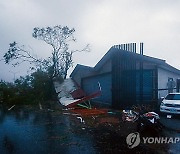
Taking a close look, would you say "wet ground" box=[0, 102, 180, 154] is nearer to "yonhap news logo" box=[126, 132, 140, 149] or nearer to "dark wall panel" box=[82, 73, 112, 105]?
"yonhap news logo" box=[126, 132, 140, 149]

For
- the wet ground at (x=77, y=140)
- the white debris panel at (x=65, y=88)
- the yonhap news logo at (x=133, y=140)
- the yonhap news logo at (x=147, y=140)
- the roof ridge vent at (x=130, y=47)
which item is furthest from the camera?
the white debris panel at (x=65, y=88)

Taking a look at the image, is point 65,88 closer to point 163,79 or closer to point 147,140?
point 163,79

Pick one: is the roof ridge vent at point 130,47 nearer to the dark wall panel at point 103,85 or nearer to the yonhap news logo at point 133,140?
the dark wall panel at point 103,85

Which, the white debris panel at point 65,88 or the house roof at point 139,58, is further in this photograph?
the white debris panel at point 65,88

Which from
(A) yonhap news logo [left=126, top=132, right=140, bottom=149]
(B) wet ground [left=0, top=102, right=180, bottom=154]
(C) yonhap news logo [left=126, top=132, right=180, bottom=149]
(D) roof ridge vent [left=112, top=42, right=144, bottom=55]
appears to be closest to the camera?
(B) wet ground [left=0, top=102, right=180, bottom=154]

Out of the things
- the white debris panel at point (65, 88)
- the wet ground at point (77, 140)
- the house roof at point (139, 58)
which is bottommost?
the wet ground at point (77, 140)

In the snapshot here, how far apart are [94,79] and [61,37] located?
10.7 m

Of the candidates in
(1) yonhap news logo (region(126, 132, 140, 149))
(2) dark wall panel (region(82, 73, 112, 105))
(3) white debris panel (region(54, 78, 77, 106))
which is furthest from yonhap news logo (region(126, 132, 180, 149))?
(3) white debris panel (region(54, 78, 77, 106))

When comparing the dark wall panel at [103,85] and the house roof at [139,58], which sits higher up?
the house roof at [139,58]

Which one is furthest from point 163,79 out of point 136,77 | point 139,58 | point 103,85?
point 103,85

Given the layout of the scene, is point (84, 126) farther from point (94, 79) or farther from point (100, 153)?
point (94, 79)

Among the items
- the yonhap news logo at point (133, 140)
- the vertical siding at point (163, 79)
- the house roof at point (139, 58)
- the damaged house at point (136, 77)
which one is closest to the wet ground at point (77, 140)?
the yonhap news logo at point (133, 140)

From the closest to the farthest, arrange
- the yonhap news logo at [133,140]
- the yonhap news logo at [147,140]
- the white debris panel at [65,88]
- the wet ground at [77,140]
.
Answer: the wet ground at [77,140] < the yonhap news logo at [133,140] < the yonhap news logo at [147,140] < the white debris panel at [65,88]

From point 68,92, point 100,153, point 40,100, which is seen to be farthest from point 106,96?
point 100,153
